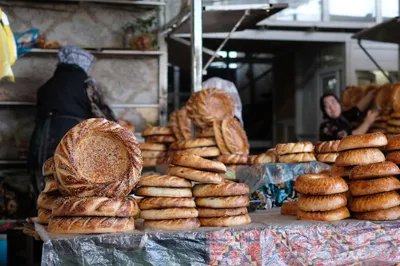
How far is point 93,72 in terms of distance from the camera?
21.3ft

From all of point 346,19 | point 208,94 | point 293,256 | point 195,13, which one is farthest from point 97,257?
point 346,19

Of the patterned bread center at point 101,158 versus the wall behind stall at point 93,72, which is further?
the wall behind stall at point 93,72

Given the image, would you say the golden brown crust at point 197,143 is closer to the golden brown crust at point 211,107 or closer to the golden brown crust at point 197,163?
the golden brown crust at point 211,107

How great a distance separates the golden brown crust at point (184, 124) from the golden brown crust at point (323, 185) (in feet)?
6.69

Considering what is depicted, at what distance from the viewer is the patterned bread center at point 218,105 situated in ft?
13.9

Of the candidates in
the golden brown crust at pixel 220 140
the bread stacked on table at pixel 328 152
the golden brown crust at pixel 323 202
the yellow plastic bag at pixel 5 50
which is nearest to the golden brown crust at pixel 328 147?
the bread stacked on table at pixel 328 152

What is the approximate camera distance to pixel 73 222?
7.30 ft

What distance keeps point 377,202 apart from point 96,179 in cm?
123

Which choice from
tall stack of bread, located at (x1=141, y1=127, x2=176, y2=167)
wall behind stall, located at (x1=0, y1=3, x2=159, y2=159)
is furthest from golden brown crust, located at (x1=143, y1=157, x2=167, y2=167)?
wall behind stall, located at (x1=0, y1=3, x2=159, y2=159)

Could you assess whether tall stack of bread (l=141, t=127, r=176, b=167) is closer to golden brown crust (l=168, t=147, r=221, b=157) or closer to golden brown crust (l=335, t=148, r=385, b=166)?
golden brown crust (l=168, t=147, r=221, b=157)

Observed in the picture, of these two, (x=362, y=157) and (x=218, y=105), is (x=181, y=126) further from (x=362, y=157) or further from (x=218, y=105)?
(x=362, y=157)

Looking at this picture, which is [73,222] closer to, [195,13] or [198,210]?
[198,210]

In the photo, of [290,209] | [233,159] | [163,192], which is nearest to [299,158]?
[233,159]

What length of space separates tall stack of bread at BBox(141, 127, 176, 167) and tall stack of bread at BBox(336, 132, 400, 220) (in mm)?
2252
